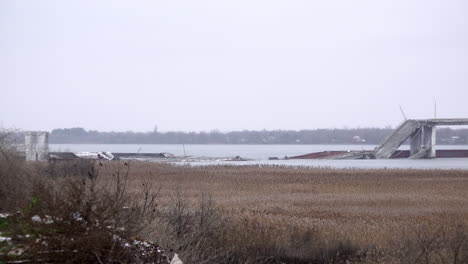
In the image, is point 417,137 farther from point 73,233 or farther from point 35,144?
point 73,233

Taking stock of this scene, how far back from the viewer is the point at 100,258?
10867mm

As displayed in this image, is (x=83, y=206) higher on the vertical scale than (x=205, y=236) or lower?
higher

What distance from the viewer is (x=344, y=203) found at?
2906 cm

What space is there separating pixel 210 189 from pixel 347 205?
859 centimetres

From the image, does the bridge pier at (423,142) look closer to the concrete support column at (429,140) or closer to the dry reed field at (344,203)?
the concrete support column at (429,140)

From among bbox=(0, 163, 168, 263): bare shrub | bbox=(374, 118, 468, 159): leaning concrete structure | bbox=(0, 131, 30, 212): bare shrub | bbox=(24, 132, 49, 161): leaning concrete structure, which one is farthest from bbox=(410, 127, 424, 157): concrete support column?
bbox=(0, 163, 168, 263): bare shrub

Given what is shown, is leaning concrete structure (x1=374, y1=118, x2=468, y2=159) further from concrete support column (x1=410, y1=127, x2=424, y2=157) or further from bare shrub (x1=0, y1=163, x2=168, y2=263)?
bare shrub (x1=0, y1=163, x2=168, y2=263)

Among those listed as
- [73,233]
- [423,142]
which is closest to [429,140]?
[423,142]

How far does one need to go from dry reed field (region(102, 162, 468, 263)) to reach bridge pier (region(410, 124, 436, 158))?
4330cm

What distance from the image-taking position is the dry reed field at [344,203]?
65.0 ft

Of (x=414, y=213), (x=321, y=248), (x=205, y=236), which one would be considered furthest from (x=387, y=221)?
(x=205, y=236)

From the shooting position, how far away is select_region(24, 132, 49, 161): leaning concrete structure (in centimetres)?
5709

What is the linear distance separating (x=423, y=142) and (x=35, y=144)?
52294 mm

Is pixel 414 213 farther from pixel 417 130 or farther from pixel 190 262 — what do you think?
pixel 417 130
